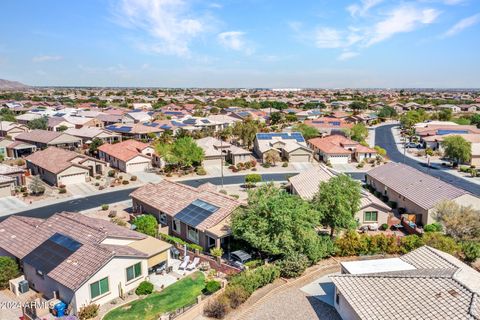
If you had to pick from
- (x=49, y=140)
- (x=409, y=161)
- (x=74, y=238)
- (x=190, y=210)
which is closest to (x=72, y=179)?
(x=49, y=140)

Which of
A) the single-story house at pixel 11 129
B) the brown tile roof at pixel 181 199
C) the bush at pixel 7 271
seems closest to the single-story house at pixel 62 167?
the brown tile roof at pixel 181 199

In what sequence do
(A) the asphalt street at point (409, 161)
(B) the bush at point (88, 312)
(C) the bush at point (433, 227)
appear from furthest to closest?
(A) the asphalt street at point (409, 161) < (C) the bush at point (433, 227) < (B) the bush at point (88, 312)

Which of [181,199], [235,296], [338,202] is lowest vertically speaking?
[235,296]

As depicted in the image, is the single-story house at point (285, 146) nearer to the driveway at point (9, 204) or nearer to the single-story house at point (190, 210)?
the single-story house at point (190, 210)

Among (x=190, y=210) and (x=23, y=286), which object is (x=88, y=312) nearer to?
(x=23, y=286)

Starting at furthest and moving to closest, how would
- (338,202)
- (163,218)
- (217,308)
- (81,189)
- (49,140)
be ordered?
(49,140) → (81,189) → (163,218) → (338,202) → (217,308)

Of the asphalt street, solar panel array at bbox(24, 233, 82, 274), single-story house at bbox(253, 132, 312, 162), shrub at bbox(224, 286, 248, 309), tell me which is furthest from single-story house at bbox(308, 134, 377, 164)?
solar panel array at bbox(24, 233, 82, 274)
